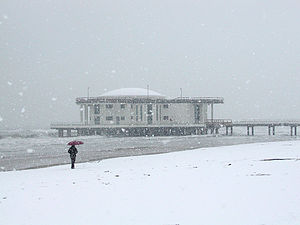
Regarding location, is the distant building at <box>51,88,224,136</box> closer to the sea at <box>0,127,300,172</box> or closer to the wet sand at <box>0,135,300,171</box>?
the sea at <box>0,127,300,172</box>

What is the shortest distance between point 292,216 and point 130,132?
5762cm

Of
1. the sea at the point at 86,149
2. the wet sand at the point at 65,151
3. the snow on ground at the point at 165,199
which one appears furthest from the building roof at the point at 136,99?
the snow on ground at the point at 165,199

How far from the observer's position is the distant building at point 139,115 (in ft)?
209

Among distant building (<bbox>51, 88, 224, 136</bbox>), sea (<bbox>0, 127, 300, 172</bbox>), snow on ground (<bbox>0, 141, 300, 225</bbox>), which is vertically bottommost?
sea (<bbox>0, 127, 300, 172</bbox>)

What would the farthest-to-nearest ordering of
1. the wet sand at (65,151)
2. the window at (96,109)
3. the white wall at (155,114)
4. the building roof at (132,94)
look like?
the building roof at (132,94)
the window at (96,109)
the white wall at (155,114)
the wet sand at (65,151)

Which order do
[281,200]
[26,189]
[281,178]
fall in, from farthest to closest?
1. [26,189]
2. [281,178]
3. [281,200]

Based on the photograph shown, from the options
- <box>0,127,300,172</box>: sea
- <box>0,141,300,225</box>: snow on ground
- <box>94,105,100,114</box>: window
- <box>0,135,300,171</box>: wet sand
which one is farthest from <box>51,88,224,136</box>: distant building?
<box>0,141,300,225</box>: snow on ground

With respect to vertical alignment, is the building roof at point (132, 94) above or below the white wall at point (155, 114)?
above

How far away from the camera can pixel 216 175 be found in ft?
39.4

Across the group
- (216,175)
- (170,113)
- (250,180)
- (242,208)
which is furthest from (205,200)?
(170,113)

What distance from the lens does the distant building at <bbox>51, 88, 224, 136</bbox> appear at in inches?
2512

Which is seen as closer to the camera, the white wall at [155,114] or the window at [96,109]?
the white wall at [155,114]

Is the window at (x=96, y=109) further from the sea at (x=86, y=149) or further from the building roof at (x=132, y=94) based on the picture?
the sea at (x=86, y=149)

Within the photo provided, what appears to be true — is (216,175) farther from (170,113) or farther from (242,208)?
(170,113)
